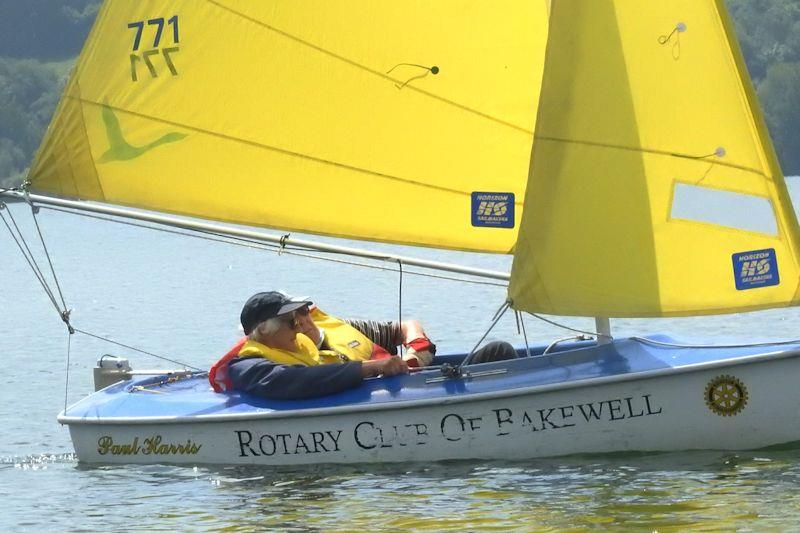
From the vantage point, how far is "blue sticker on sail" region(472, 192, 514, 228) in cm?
885

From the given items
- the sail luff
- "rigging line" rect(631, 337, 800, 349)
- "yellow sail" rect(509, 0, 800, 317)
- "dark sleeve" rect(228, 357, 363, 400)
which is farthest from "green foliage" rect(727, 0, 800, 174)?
"dark sleeve" rect(228, 357, 363, 400)

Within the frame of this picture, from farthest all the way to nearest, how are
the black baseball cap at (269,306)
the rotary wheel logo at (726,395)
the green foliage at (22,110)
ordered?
the green foliage at (22,110)
the black baseball cap at (269,306)
the rotary wheel logo at (726,395)

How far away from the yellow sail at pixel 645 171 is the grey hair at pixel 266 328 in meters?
1.27

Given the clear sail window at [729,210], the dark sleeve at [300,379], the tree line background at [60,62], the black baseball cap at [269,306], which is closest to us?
the clear sail window at [729,210]

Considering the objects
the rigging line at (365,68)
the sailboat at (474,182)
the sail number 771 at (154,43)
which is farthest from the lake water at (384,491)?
the sail number 771 at (154,43)

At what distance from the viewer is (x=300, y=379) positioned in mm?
8430

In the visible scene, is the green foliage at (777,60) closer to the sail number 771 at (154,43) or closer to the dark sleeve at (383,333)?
the dark sleeve at (383,333)

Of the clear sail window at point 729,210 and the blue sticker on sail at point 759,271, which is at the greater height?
the clear sail window at point 729,210

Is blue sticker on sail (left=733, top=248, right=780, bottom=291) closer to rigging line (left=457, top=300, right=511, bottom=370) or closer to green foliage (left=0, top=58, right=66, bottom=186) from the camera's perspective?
rigging line (left=457, top=300, right=511, bottom=370)

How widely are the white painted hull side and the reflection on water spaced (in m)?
0.08

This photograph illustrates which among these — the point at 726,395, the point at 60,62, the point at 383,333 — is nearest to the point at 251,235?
the point at 383,333

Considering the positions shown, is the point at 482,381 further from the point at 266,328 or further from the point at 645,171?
the point at 645,171

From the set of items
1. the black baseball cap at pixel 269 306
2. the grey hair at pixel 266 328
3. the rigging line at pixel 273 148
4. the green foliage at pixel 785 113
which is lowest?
the grey hair at pixel 266 328

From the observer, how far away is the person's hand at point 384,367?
850 centimetres
